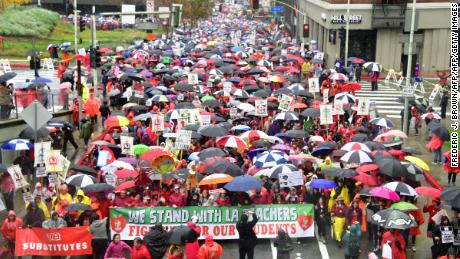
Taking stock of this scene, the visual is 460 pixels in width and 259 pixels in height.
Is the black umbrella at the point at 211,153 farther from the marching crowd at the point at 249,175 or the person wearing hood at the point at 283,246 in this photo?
the person wearing hood at the point at 283,246

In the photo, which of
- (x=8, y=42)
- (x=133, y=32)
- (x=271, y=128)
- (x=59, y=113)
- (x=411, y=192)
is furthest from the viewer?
(x=133, y=32)

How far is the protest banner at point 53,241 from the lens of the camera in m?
14.9

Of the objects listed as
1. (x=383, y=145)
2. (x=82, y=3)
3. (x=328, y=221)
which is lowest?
(x=328, y=221)

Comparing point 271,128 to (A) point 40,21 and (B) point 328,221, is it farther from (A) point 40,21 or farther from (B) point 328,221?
(A) point 40,21

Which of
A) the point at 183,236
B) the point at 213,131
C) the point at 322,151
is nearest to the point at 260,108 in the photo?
the point at 213,131

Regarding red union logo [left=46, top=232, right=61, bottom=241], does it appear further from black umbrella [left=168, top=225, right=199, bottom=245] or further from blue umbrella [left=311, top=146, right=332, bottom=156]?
blue umbrella [left=311, top=146, right=332, bottom=156]

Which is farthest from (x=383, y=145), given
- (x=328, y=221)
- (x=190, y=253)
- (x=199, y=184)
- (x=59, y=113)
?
(x=59, y=113)

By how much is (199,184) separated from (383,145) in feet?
20.4

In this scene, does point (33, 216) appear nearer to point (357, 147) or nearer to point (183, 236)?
point (183, 236)

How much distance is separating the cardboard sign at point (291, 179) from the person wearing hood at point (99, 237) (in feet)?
14.4

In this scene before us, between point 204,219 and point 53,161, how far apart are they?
406cm

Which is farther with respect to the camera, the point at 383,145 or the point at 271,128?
the point at 271,128

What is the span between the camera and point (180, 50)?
5012 cm

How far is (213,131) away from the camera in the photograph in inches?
857
